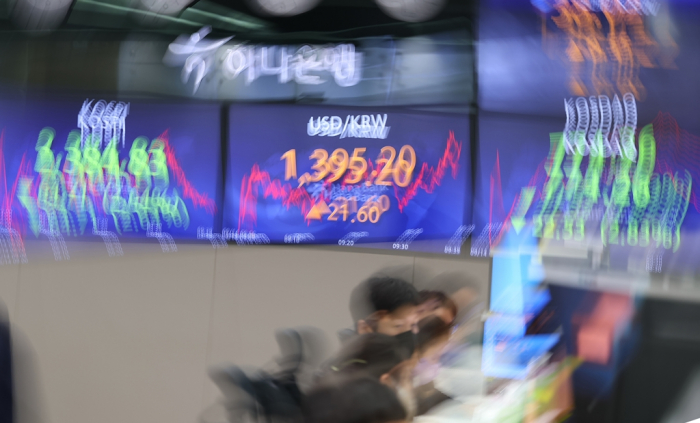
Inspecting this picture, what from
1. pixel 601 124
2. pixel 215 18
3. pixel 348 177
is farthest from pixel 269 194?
pixel 601 124

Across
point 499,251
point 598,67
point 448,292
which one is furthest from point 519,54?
point 448,292

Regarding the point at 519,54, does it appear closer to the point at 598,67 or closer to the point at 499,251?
the point at 598,67

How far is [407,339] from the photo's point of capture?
1.49 meters

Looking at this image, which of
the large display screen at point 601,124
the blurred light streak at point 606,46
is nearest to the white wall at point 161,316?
the large display screen at point 601,124

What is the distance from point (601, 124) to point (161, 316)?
1.26m

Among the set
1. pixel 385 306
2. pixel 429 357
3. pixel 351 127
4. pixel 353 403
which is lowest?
pixel 353 403

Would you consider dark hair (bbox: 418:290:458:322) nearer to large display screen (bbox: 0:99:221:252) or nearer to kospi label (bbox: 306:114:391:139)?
kospi label (bbox: 306:114:391:139)

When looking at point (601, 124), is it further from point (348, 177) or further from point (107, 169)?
point (107, 169)

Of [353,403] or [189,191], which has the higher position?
[189,191]

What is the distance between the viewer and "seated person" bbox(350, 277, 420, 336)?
147 centimetres

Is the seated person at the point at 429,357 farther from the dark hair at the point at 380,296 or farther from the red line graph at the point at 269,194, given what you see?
the red line graph at the point at 269,194

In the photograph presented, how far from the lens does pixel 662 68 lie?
4.84ft

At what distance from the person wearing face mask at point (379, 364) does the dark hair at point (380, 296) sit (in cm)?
7

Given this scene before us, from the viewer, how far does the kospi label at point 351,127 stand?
146 centimetres
